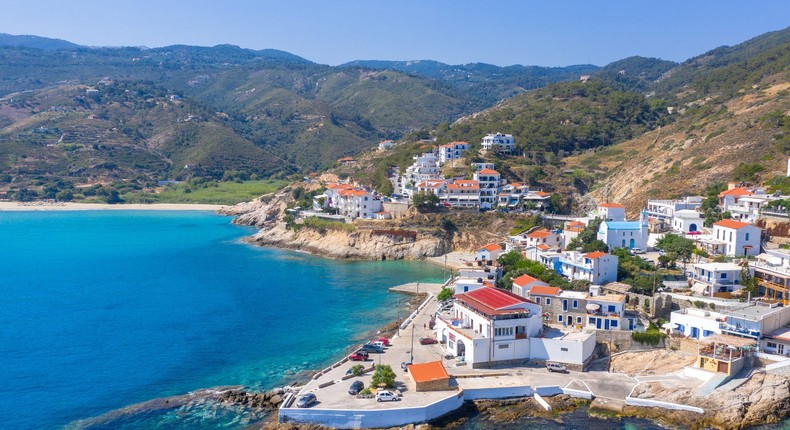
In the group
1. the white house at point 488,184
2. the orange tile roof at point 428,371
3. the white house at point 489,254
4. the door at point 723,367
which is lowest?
the orange tile roof at point 428,371

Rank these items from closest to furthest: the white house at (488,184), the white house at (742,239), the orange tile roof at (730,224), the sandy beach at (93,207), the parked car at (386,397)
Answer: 1. the parked car at (386,397)
2. the white house at (742,239)
3. the orange tile roof at (730,224)
4. the white house at (488,184)
5. the sandy beach at (93,207)

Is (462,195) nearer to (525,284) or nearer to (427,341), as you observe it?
(525,284)

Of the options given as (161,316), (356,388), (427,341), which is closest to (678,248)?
(427,341)

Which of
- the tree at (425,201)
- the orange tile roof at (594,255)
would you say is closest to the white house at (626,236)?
the orange tile roof at (594,255)

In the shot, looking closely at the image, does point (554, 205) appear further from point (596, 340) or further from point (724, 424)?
point (724, 424)

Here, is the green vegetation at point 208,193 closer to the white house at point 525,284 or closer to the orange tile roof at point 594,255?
the white house at point 525,284

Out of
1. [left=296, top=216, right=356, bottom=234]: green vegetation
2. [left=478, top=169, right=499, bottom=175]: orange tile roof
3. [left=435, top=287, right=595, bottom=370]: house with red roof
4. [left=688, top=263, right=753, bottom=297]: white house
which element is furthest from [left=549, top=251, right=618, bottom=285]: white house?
[left=296, top=216, right=356, bottom=234]: green vegetation
